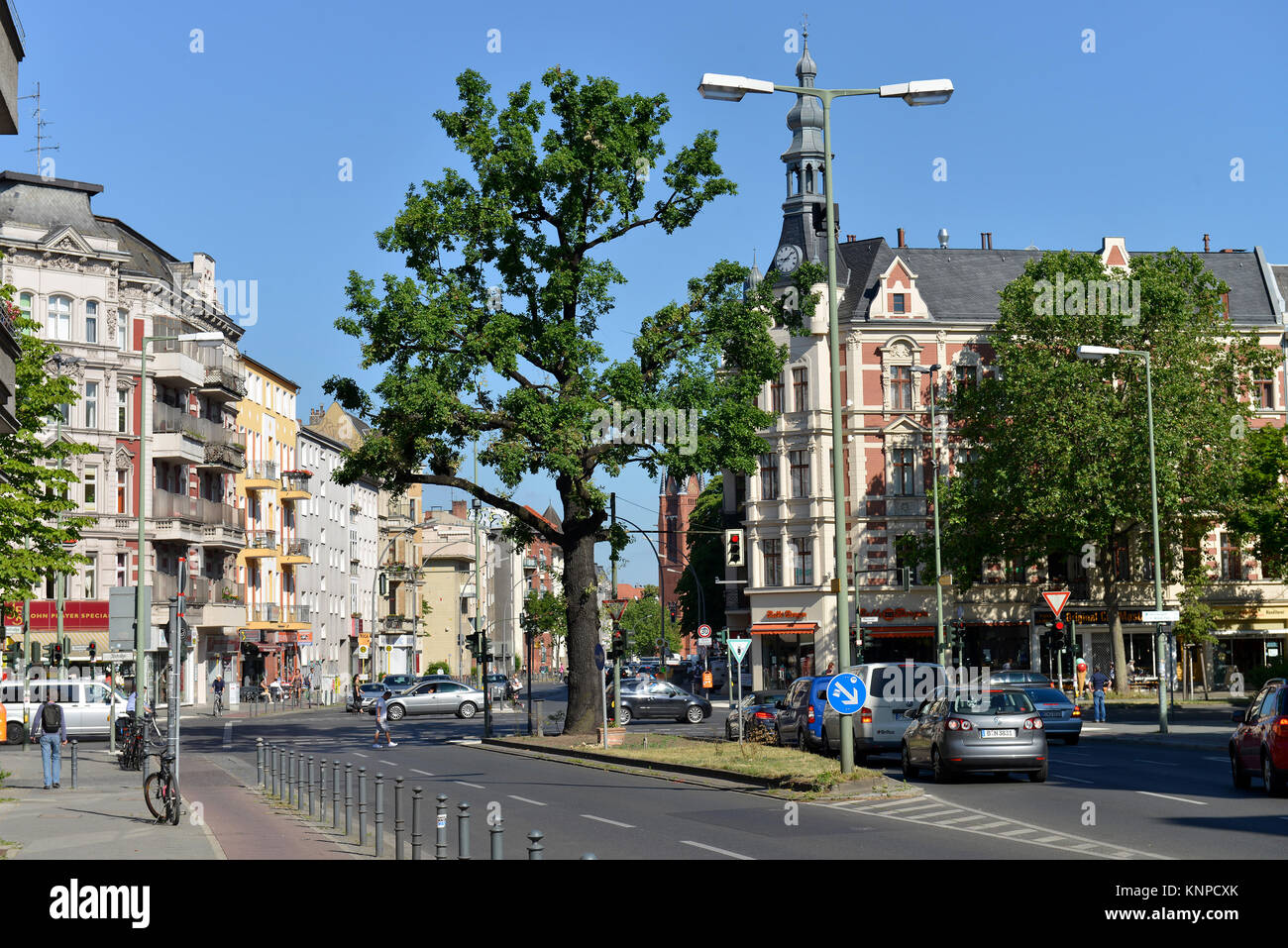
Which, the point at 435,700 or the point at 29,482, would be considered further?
the point at 435,700

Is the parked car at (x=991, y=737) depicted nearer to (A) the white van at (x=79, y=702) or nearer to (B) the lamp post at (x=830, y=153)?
(B) the lamp post at (x=830, y=153)

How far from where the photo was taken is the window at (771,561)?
7062 cm

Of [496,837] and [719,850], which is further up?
[496,837]

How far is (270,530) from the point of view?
85125 mm

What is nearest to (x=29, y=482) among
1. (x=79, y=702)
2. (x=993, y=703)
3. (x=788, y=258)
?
(x=79, y=702)

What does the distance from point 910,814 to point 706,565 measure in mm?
78578

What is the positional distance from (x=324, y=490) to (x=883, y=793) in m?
84.4

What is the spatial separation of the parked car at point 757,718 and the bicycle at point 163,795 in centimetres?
1545

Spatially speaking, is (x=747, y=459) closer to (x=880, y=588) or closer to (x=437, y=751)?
(x=437, y=751)

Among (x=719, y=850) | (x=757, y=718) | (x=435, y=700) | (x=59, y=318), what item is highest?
(x=59, y=318)

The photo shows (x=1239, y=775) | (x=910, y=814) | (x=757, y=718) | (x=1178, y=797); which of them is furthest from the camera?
(x=757, y=718)

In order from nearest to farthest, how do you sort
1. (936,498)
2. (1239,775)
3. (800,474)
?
(1239,775)
(936,498)
(800,474)

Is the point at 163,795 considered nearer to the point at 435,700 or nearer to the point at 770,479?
the point at 435,700
